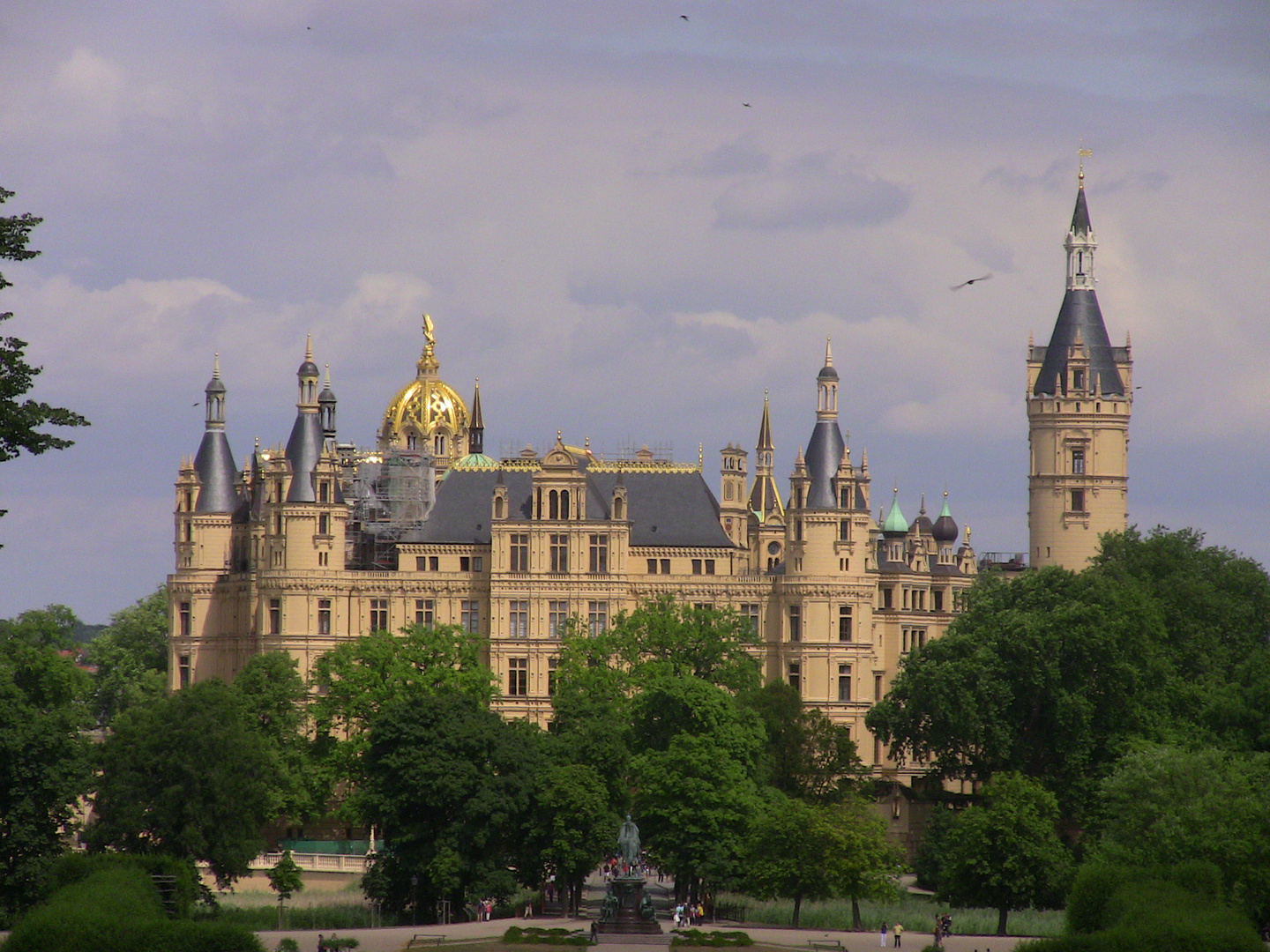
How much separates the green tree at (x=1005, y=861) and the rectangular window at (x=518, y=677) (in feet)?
115

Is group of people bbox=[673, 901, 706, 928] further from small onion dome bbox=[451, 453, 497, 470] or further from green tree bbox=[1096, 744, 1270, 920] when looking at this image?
→ small onion dome bbox=[451, 453, 497, 470]

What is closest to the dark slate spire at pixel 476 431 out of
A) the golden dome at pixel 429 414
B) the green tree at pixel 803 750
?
the golden dome at pixel 429 414

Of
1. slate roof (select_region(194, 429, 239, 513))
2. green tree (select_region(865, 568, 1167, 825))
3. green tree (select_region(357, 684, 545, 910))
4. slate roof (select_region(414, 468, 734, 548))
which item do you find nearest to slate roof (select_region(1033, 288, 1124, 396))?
slate roof (select_region(414, 468, 734, 548))

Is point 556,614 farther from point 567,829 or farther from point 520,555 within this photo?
point 567,829

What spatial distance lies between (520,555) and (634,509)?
5.68 meters

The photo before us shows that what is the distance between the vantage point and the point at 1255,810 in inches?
3875

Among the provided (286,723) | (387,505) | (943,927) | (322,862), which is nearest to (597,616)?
(387,505)

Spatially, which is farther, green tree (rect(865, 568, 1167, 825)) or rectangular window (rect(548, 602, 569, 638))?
rectangular window (rect(548, 602, 569, 638))

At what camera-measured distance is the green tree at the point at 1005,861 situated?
104 m

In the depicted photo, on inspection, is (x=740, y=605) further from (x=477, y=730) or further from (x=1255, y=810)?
(x=1255, y=810)

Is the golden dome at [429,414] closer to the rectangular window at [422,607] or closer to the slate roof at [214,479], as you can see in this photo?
the slate roof at [214,479]

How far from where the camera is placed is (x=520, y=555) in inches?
5413

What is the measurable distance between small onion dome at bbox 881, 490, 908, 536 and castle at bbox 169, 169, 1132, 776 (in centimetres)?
76

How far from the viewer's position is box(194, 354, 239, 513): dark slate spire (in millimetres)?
146875
